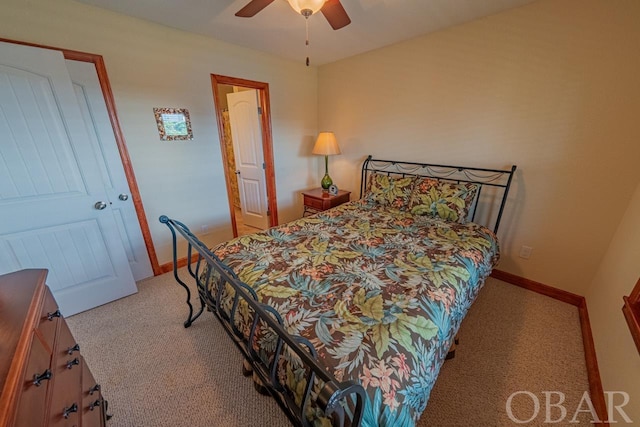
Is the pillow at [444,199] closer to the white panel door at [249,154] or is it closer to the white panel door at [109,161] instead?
the white panel door at [249,154]

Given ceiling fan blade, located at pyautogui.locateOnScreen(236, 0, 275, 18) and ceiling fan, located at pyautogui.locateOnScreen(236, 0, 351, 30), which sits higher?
ceiling fan blade, located at pyautogui.locateOnScreen(236, 0, 275, 18)

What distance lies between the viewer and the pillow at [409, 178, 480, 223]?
7.34 feet

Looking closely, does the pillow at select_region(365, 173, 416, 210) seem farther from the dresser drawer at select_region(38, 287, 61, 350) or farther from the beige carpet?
the dresser drawer at select_region(38, 287, 61, 350)

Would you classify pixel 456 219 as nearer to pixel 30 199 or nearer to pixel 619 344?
pixel 619 344

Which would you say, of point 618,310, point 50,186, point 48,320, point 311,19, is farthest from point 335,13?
point 618,310

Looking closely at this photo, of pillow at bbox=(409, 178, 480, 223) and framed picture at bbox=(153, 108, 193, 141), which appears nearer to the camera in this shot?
pillow at bbox=(409, 178, 480, 223)

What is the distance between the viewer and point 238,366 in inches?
64.9

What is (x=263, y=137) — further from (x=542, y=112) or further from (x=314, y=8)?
(x=542, y=112)

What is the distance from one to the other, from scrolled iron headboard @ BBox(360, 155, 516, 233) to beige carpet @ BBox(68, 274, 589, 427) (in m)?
0.89

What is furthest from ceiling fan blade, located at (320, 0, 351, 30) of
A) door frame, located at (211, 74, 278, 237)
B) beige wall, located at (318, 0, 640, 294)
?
door frame, located at (211, 74, 278, 237)

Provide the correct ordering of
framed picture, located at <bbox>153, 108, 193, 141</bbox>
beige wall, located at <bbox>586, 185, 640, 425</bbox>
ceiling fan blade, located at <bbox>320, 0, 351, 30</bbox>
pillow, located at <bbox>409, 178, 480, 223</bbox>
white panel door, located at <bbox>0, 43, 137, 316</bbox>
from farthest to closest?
framed picture, located at <bbox>153, 108, 193, 141</bbox>
pillow, located at <bbox>409, 178, 480, 223</bbox>
white panel door, located at <bbox>0, 43, 137, 316</bbox>
ceiling fan blade, located at <bbox>320, 0, 351, 30</bbox>
beige wall, located at <bbox>586, 185, 640, 425</bbox>

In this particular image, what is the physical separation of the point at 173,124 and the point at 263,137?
3.60ft

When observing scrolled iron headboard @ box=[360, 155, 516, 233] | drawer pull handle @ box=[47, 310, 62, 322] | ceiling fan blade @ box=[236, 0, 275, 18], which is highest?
ceiling fan blade @ box=[236, 0, 275, 18]

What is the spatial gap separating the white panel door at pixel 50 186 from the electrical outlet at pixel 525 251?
3.73m
